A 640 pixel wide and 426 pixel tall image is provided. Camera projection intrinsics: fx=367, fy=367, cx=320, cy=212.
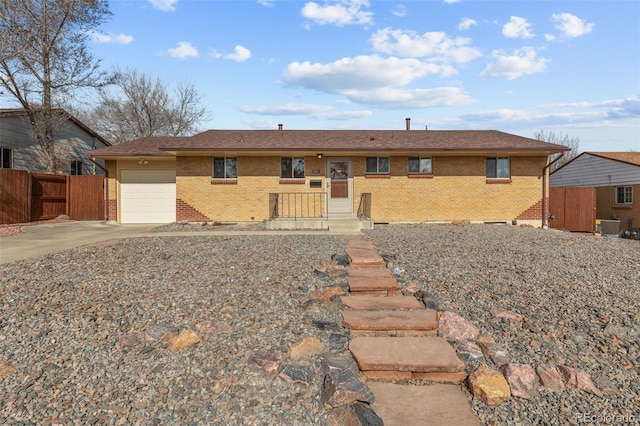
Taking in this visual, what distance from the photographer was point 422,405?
8.77 ft

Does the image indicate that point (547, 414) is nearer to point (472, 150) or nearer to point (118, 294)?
point (118, 294)

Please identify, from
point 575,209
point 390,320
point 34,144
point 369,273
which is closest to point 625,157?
point 575,209

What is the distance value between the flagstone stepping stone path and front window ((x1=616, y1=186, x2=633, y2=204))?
79.2 feet

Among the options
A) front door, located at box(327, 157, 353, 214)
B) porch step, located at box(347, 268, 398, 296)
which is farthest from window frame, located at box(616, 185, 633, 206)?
porch step, located at box(347, 268, 398, 296)

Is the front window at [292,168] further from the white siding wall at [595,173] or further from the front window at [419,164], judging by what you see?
the white siding wall at [595,173]

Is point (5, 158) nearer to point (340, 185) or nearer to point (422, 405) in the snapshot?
point (340, 185)

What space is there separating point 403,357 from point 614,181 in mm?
26259

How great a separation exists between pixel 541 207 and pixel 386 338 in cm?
1401

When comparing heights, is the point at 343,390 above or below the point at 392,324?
below

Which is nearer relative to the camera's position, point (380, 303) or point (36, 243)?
point (380, 303)

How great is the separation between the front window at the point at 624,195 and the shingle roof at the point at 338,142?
36.3 ft

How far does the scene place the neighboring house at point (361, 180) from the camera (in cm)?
1433

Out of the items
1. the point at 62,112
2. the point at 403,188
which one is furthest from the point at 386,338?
the point at 62,112

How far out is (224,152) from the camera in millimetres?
13930
